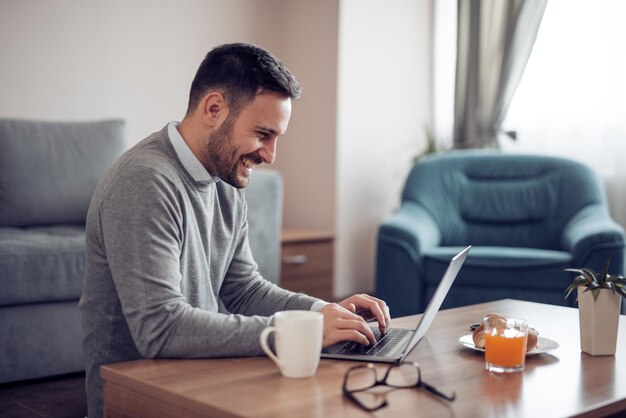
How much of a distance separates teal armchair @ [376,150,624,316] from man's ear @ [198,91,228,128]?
6.06 feet

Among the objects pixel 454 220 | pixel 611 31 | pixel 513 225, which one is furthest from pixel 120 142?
pixel 611 31

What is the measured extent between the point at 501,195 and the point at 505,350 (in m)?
2.52

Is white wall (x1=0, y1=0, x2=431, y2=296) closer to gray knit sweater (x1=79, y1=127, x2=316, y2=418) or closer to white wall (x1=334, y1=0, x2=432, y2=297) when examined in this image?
white wall (x1=334, y1=0, x2=432, y2=297)

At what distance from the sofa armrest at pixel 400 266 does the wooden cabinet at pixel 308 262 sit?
2.04 ft

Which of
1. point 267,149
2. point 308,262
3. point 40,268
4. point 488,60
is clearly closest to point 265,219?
point 308,262

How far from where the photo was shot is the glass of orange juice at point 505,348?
1274 mm

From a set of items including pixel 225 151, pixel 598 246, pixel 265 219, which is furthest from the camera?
pixel 265 219

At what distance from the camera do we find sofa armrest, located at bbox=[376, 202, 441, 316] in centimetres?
321

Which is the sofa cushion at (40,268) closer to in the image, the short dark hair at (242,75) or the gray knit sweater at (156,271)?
the gray knit sweater at (156,271)

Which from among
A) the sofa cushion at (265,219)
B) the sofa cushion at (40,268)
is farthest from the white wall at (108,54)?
the sofa cushion at (40,268)

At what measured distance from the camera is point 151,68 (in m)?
3.94

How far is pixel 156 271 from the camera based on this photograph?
4.10 ft

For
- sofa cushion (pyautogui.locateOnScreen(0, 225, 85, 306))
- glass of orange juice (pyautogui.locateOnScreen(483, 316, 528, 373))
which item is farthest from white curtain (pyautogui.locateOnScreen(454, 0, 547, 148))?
glass of orange juice (pyautogui.locateOnScreen(483, 316, 528, 373))

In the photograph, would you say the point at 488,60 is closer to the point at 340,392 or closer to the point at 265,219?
the point at 265,219
